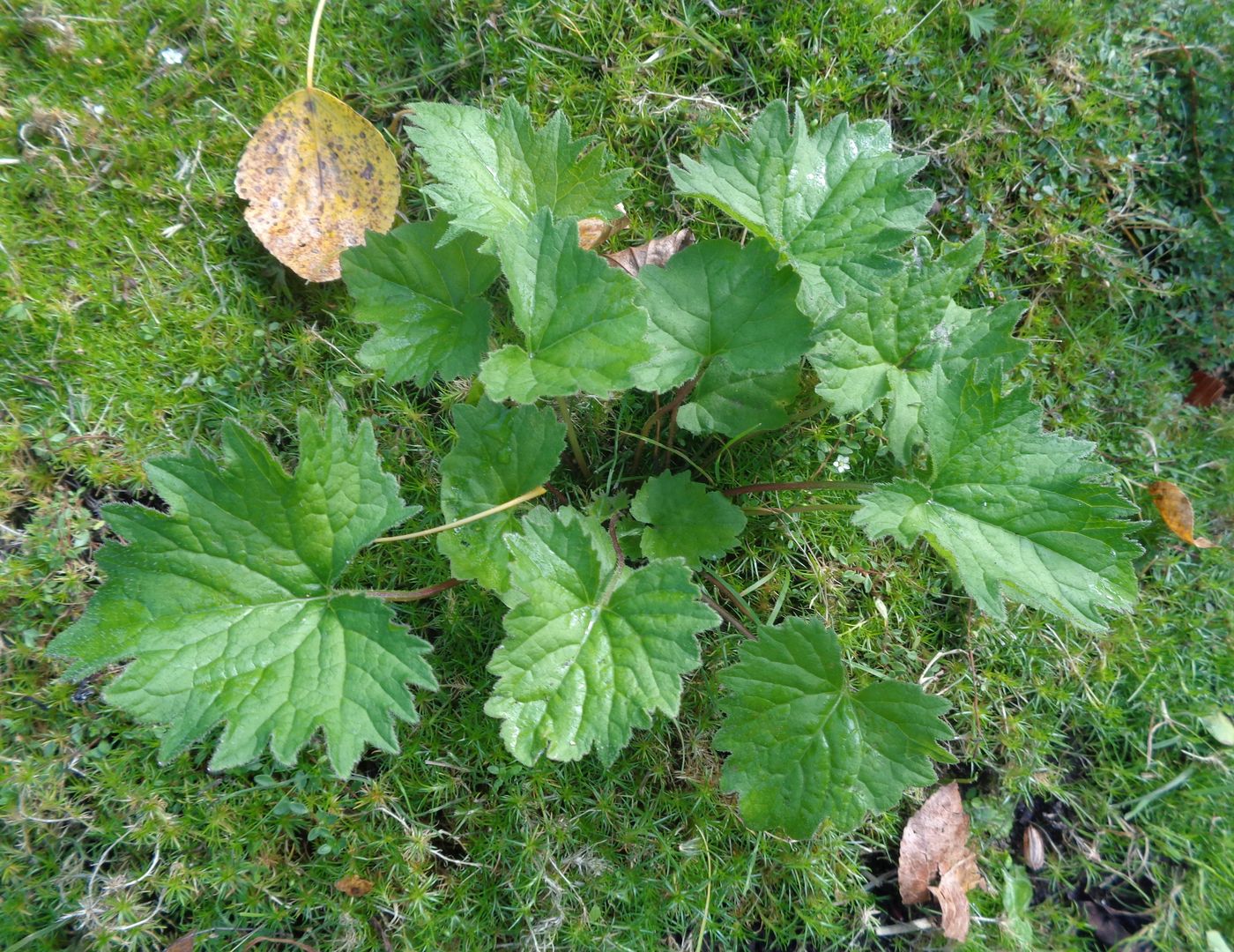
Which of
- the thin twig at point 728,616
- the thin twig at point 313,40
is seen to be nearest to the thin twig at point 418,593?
the thin twig at point 728,616

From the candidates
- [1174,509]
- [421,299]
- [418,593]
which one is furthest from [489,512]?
[1174,509]

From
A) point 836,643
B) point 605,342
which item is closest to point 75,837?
point 605,342

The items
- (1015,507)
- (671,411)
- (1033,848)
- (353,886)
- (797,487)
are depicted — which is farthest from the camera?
(1033,848)

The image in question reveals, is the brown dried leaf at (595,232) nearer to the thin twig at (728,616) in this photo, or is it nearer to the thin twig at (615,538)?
the thin twig at (615,538)

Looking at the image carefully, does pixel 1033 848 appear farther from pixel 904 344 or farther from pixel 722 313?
pixel 722 313

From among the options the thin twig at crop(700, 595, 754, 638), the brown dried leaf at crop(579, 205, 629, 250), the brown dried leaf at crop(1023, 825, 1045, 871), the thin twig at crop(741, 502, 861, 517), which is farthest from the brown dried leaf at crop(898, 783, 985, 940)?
the brown dried leaf at crop(579, 205, 629, 250)
